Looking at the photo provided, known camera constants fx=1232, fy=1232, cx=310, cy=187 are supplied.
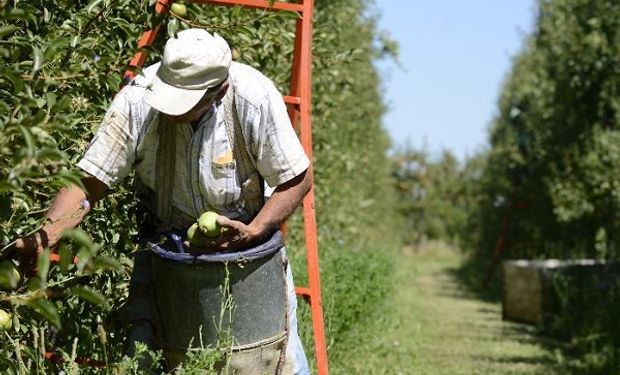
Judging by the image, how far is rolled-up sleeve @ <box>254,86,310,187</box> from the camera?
13.3 ft

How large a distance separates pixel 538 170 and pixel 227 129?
17792mm

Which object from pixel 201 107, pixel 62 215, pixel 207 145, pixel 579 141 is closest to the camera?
pixel 62 215

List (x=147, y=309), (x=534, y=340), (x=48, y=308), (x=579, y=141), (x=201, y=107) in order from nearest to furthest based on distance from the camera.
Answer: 1. (x=48, y=308)
2. (x=201, y=107)
3. (x=147, y=309)
4. (x=534, y=340)
5. (x=579, y=141)

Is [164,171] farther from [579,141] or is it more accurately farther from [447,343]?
[579,141]

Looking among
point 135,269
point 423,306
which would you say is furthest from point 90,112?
point 423,306

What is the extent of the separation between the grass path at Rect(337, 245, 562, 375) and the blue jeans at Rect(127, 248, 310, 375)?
3.23m

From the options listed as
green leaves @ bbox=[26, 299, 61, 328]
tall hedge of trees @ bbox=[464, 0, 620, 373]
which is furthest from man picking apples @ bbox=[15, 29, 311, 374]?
tall hedge of trees @ bbox=[464, 0, 620, 373]

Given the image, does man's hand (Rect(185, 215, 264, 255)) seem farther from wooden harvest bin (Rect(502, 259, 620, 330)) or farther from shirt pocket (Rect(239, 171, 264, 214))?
wooden harvest bin (Rect(502, 259, 620, 330))

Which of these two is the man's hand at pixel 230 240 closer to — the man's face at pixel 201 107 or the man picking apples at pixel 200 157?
the man picking apples at pixel 200 157

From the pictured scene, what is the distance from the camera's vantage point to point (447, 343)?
12570mm

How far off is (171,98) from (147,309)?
0.86 m

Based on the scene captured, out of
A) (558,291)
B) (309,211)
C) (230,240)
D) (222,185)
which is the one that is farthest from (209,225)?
(558,291)

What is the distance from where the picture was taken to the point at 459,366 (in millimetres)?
10289

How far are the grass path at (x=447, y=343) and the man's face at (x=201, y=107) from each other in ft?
12.7
